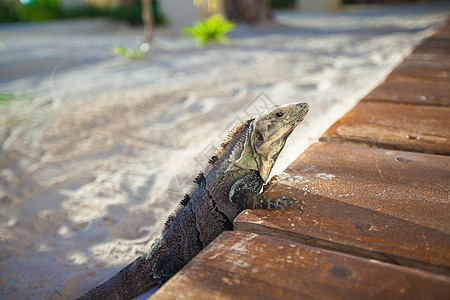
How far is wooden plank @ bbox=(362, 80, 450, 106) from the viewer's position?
2586 millimetres

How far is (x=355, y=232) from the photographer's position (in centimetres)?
113

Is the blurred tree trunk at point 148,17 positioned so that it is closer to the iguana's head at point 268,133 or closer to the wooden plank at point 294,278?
the iguana's head at point 268,133

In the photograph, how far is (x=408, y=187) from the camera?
4.58 ft

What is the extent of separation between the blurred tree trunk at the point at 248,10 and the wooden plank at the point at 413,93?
11301mm

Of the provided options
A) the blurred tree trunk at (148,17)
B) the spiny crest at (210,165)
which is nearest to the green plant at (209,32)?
the blurred tree trunk at (148,17)

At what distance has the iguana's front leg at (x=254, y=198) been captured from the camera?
1.31 metres

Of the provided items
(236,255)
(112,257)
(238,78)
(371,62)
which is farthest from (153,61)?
(236,255)

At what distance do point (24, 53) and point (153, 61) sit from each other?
4227 millimetres

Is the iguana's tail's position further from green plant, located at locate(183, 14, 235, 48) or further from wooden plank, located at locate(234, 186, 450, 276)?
green plant, located at locate(183, 14, 235, 48)

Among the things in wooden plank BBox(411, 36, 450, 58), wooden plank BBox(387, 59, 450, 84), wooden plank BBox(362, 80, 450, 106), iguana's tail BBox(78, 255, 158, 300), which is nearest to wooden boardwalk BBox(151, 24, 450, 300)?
wooden plank BBox(362, 80, 450, 106)

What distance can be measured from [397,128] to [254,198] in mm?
1236

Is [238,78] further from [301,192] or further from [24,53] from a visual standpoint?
[24,53]

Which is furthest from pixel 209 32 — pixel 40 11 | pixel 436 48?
pixel 40 11

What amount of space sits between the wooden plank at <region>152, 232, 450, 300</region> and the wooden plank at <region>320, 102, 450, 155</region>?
112 cm
